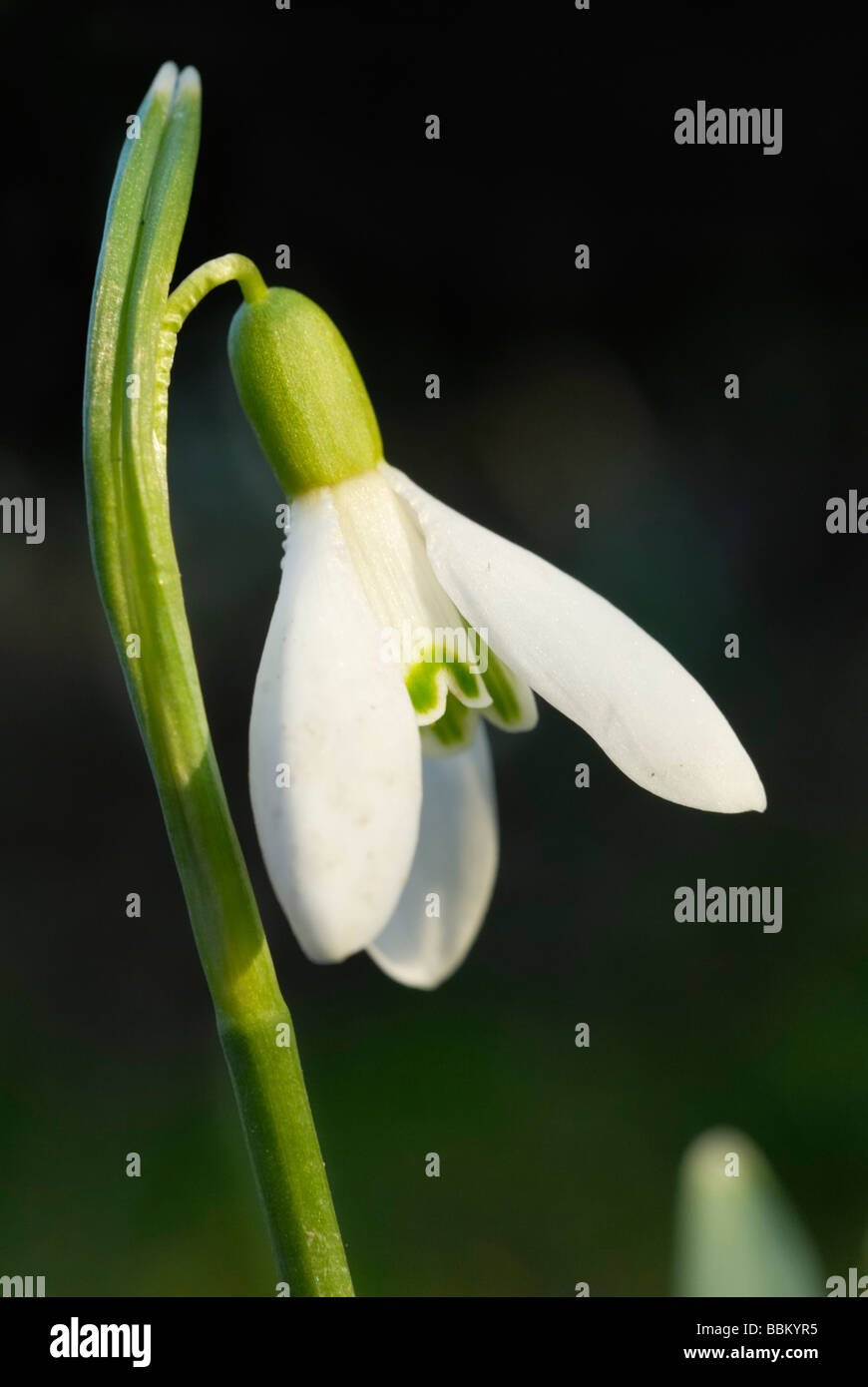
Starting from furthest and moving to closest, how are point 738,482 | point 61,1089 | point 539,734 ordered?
point 738,482 → point 539,734 → point 61,1089

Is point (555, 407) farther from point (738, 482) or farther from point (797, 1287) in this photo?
point (797, 1287)
